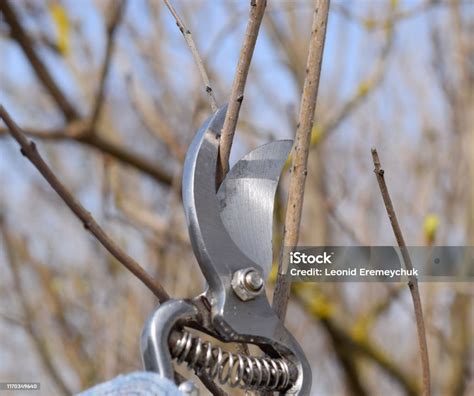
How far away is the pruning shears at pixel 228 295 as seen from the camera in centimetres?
56

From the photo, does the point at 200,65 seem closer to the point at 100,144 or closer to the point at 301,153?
the point at 301,153

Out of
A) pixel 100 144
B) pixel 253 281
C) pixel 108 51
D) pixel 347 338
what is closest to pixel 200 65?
pixel 253 281

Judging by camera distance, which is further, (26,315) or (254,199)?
(26,315)

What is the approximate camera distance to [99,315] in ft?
7.20

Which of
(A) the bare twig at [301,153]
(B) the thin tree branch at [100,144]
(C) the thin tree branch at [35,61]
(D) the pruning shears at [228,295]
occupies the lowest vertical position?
(D) the pruning shears at [228,295]

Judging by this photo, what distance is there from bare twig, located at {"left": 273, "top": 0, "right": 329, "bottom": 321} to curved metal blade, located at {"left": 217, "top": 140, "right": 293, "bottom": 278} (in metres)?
0.01

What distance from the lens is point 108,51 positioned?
176cm

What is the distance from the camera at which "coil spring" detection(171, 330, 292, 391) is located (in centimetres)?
56

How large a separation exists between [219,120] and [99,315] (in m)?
1.65

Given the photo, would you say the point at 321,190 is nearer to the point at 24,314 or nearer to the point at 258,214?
the point at 24,314

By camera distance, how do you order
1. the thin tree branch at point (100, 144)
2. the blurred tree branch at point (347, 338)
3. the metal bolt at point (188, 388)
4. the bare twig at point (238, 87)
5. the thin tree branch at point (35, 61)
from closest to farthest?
the metal bolt at point (188, 388)
the bare twig at point (238, 87)
the thin tree branch at point (35, 61)
the thin tree branch at point (100, 144)
the blurred tree branch at point (347, 338)

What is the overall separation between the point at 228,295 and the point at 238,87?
0.56 ft

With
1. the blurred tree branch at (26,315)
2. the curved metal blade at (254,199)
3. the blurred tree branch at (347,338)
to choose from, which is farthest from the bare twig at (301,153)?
the blurred tree branch at (347,338)

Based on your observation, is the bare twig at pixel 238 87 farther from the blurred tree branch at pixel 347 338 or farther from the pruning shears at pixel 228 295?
the blurred tree branch at pixel 347 338
